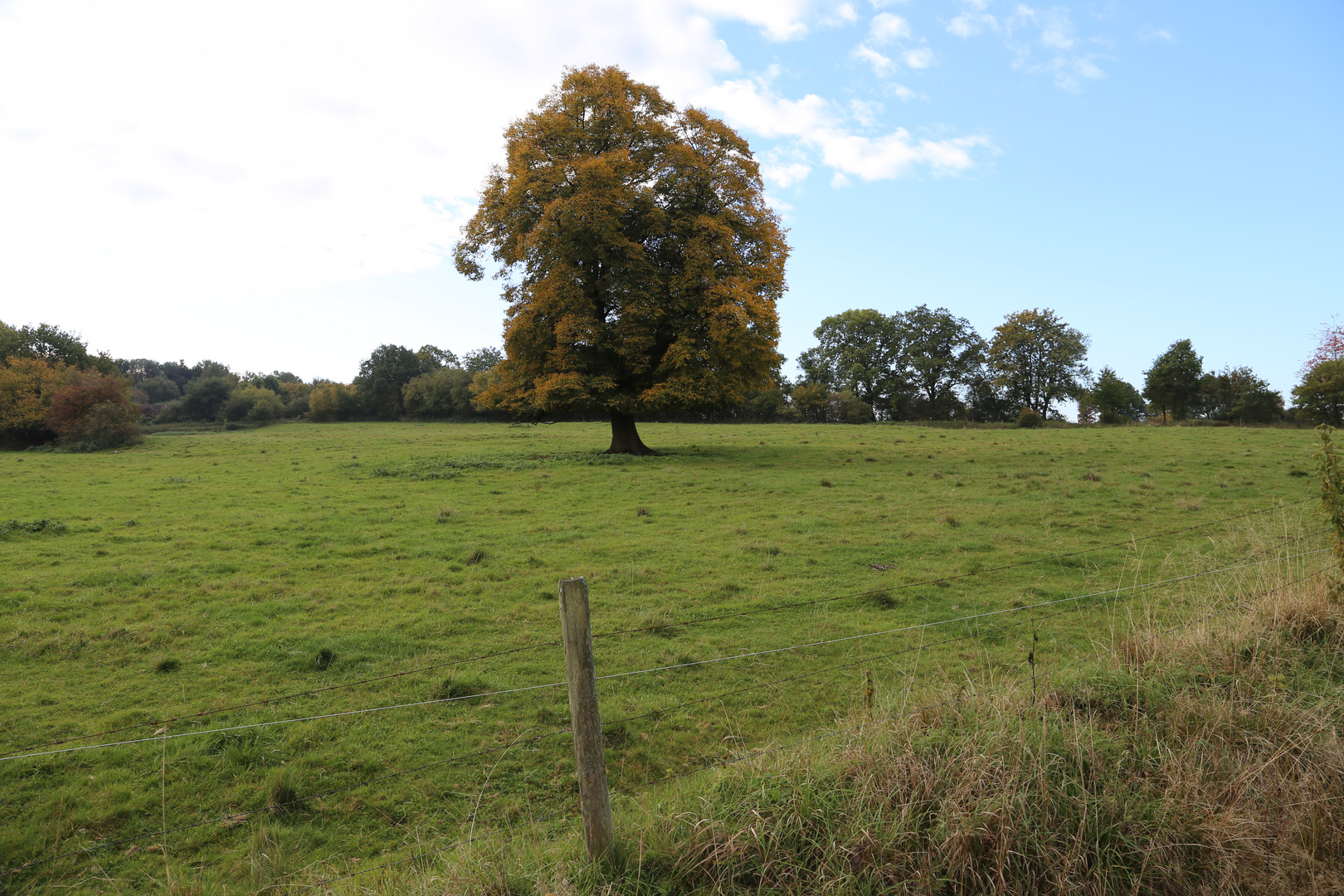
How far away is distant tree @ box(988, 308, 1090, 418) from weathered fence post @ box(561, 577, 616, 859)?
83.8 metres

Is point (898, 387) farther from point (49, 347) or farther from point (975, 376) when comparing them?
point (49, 347)

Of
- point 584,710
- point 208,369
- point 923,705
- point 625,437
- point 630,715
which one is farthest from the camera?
point 208,369

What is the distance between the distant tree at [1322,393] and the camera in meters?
49.0

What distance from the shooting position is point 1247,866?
3.87 meters

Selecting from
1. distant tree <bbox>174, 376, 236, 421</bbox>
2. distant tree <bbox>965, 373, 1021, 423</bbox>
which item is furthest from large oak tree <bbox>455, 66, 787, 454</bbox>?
distant tree <bbox>174, 376, 236, 421</bbox>

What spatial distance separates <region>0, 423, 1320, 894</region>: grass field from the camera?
18.0 feet

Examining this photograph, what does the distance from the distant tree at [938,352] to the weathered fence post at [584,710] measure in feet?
259

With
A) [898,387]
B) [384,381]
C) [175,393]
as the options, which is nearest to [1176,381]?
[898,387]

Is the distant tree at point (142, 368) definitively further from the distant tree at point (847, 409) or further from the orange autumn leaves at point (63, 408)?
the distant tree at point (847, 409)

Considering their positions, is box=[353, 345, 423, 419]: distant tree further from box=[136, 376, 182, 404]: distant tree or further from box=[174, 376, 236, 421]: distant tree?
box=[136, 376, 182, 404]: distant tree

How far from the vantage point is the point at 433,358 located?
10769cm

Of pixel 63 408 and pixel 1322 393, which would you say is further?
pixel 1322 393

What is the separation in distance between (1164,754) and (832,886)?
260cm

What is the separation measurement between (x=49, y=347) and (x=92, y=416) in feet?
66.2
